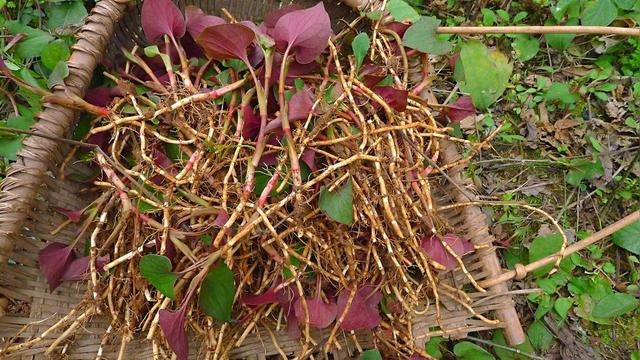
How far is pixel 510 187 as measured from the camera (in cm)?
109

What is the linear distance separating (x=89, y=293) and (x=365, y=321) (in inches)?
15.5

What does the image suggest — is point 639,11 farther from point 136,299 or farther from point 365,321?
point 136,299

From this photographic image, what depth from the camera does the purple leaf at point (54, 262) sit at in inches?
27.5

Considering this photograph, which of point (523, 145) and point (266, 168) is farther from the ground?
point (266, 168)

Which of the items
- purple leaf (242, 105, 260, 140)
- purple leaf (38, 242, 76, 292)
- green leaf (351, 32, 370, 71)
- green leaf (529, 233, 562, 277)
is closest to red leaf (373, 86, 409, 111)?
green leaf (351, 32, 370, 71)

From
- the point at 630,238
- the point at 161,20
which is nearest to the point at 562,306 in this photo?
the point at 630,238

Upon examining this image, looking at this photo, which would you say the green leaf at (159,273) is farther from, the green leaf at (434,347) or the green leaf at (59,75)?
the green leaf at (434,347)

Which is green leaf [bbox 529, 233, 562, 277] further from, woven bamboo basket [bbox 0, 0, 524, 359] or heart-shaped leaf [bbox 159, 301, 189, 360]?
heart-shaped leaf [bbox 159, 301, 189, 360]

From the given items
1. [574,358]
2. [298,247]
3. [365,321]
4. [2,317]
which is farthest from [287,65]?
[574,358]

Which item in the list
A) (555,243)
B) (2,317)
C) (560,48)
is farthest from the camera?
(560,48)

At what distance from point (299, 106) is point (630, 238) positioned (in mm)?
774

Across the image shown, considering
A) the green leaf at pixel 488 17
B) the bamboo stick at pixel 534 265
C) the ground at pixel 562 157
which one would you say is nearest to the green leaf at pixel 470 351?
the ground at pixel 562 157

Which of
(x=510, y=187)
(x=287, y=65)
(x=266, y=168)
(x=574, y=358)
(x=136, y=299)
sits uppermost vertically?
(x=287, y=65)

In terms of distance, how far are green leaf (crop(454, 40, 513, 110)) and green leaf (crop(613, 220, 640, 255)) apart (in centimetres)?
49
